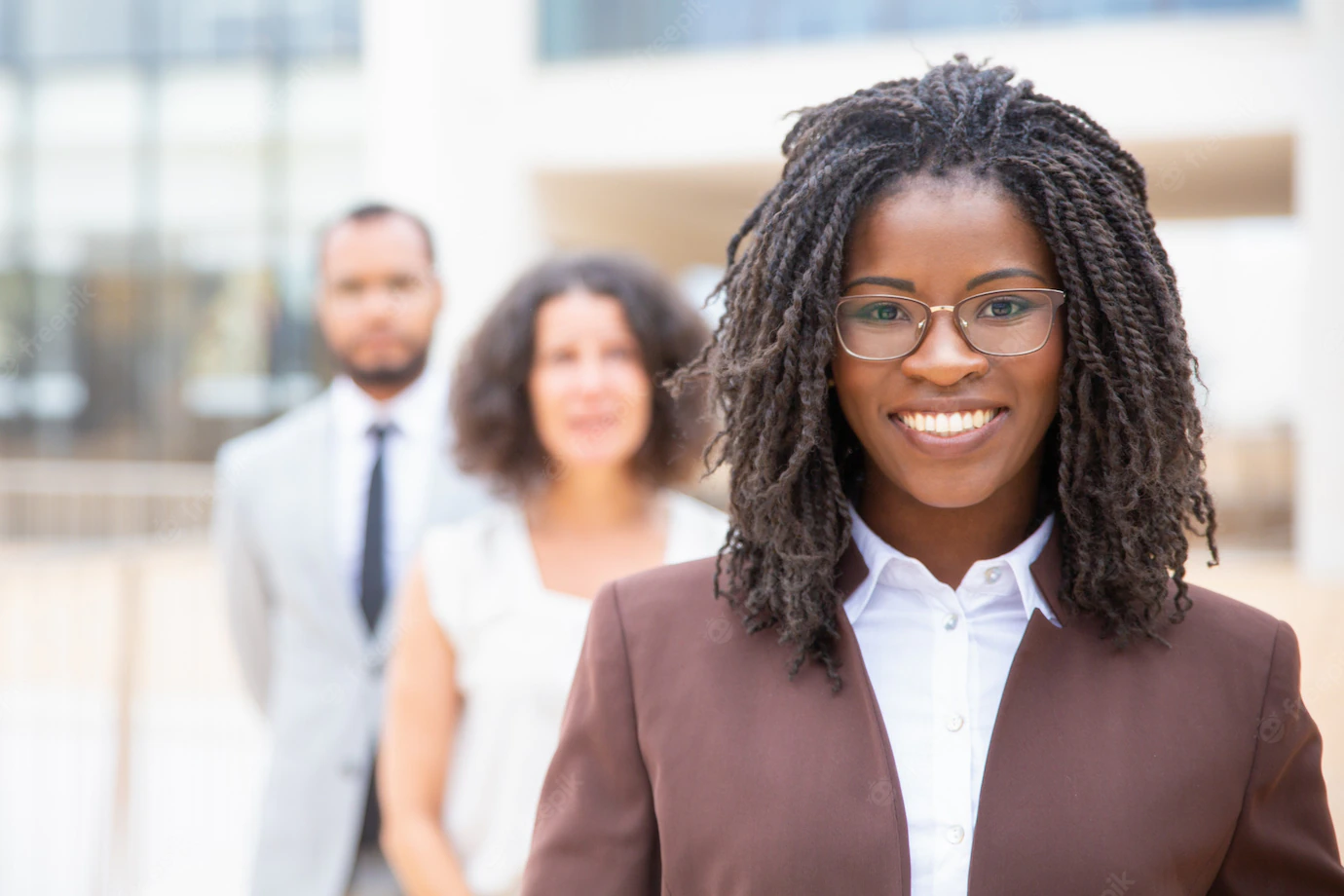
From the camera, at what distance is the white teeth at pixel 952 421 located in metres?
1.44

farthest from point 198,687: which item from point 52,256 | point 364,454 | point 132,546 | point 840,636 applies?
point 52,256

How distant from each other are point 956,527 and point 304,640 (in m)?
1.98

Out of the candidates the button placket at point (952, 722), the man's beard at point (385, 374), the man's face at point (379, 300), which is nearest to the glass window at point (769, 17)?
the man's face at point (379, 300)

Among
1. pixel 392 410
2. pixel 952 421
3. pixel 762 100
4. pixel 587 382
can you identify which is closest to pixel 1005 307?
pixel 952 421

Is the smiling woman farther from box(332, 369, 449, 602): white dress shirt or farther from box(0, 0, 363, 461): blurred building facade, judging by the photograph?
box(0, 0, 363, 461): blurred building facade

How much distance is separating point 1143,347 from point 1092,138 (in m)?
0.27

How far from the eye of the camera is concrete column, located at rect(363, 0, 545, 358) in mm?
11297

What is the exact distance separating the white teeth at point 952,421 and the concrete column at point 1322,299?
33.6ft

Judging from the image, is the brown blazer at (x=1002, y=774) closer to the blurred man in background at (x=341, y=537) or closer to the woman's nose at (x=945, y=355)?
the woman's nose at (x=945, y=355)

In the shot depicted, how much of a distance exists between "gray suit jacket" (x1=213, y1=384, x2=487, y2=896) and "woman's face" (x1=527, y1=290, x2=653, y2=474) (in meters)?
0.53

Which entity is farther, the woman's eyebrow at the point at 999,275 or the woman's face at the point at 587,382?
the woman's face at the point at 587,382

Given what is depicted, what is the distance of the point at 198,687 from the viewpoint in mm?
7375

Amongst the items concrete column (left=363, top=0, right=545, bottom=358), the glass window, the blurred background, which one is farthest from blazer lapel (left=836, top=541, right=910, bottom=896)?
the glass window

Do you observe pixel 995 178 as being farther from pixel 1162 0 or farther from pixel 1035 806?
pixel 1162 0
